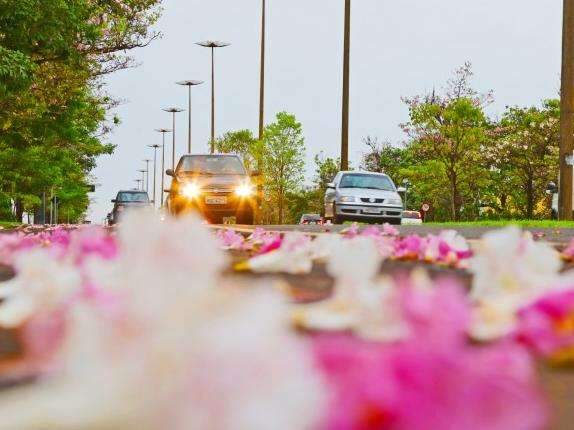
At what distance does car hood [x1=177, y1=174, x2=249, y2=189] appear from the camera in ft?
73.0

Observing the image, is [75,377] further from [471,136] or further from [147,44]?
[471,136]

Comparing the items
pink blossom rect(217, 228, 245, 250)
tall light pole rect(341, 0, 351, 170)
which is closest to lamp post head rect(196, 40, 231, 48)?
tall light pole rect(341, 0, 351, 170)

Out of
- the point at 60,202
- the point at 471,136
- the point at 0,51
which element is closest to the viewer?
the point at 0,51

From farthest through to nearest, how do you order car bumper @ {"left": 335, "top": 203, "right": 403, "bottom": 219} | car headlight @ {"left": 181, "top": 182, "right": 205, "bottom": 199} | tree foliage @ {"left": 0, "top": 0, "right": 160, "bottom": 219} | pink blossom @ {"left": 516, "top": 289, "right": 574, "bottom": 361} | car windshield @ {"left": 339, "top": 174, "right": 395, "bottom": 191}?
car windshield @ {"left": 339, "top": 174, "right": 395, "bottom": 191} → car bumper @ {"left": 335, "top": 203, "right": 403, "bottom": 219} → car headlight @ {"left": 181, "top": 182, "right": 205, "bottom": 199} → tree foliage @ {"left": 0, "top": 0, "right": 160, "bottom": 219} → pink blossom @ {"left": 516, "top": 289, "right": 574, "bottom": 361}

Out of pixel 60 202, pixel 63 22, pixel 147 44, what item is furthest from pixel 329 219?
pixel 60 202

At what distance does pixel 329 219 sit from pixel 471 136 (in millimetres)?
24558

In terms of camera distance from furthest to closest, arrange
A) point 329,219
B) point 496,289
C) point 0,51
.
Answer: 1. point 329,219
2. point 0,51
3. point 496,289

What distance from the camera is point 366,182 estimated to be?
1059 inches

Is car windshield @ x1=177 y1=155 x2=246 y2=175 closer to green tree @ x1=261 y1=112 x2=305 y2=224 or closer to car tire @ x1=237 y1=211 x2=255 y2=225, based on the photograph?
car tire @ x1=237 y1=211 x2=255 y2=225

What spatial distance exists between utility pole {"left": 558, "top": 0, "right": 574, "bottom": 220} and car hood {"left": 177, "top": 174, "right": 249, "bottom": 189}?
756 centimetres

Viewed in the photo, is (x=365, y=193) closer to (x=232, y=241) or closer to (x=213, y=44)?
(x=232, y=241)

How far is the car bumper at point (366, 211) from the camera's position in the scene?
2559 cm

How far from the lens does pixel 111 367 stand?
0.63 meters

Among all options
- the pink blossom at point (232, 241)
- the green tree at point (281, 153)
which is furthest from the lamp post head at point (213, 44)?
the pink blossom at point (232, 241)
